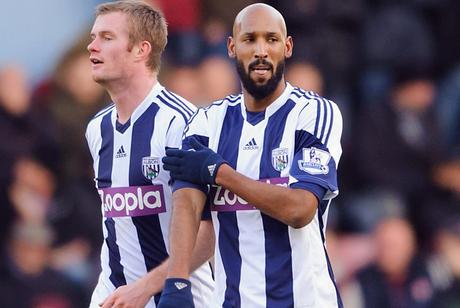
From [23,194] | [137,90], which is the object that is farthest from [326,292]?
[23,194]

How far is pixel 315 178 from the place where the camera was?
592 cm

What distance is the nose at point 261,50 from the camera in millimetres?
6004

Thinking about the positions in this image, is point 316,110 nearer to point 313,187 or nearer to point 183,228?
point 313,187

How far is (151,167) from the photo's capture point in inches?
262

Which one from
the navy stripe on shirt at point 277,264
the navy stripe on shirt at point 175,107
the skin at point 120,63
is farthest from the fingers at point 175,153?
the skin at point 120,63

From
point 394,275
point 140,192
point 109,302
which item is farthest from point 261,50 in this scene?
point 394,275

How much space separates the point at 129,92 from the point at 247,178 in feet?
4.00

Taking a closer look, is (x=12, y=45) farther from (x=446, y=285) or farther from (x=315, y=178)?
(x=315, y=178)

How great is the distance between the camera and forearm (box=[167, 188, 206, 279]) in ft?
19.7

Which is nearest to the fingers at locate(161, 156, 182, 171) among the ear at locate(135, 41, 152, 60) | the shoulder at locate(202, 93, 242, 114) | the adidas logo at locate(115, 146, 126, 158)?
the shoulder at locate(202, 93, 242, 114)

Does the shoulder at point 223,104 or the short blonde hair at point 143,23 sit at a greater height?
the short blonde hair at point 143,23

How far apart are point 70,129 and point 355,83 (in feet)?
8.72

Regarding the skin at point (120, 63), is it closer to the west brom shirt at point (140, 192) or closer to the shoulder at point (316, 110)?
the west brom shirt at point (140, 192)

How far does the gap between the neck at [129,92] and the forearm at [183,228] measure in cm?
91
